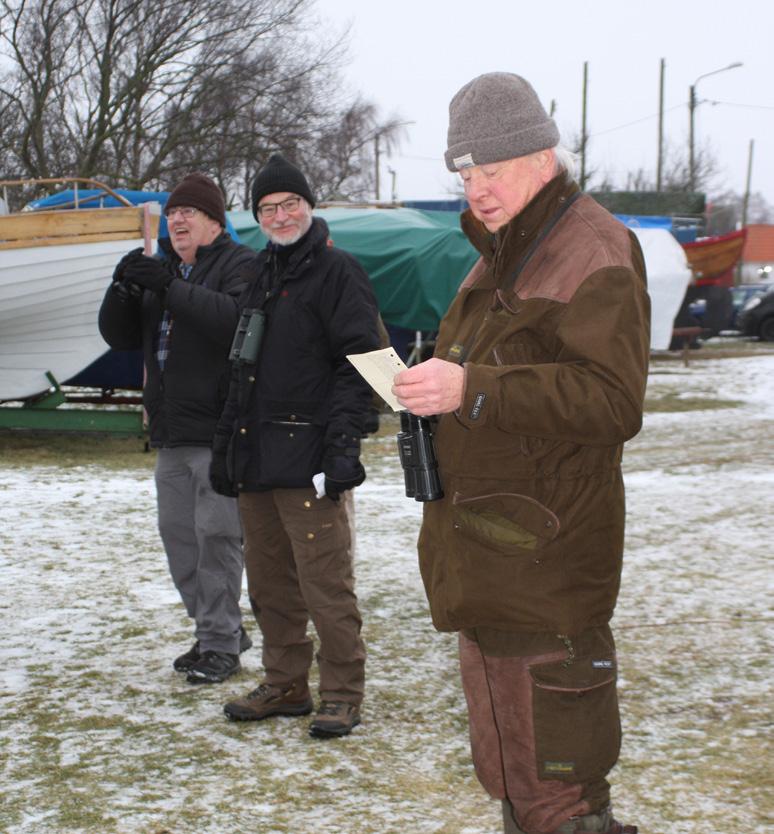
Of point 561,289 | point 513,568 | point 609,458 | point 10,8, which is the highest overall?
point 10,8

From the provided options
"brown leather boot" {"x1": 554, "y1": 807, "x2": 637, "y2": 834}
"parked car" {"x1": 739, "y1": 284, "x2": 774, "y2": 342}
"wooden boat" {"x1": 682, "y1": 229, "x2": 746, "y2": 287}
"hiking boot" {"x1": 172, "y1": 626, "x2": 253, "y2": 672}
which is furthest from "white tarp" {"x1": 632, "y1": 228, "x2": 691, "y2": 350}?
"brown leather boot" {"x1": 554, "y1": 807, "x2": 637, "y2": 834}

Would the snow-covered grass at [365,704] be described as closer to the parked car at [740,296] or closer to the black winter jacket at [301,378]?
the black winter jacket at [301,378]

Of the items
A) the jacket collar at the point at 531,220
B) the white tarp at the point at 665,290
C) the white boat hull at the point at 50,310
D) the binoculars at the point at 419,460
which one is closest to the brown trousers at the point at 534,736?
the binoculars at the point at 419,460

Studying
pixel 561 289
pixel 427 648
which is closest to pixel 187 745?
pixel 427 648

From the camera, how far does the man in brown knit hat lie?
4.49 metres

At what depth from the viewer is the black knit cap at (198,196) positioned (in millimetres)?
4578

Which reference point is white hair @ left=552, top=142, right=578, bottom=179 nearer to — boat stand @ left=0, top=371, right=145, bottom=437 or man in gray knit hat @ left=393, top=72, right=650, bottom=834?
man in gray knit hat @ left=393, top=72, right=650, bottom=834

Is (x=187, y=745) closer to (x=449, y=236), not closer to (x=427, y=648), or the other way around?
(x=427, y=648)

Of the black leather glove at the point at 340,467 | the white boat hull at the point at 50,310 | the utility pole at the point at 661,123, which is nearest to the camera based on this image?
the black leather glove at the point at 340,467

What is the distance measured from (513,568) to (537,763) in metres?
0.42

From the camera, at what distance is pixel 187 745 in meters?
3.95

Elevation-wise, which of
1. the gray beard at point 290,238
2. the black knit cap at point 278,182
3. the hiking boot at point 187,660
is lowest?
the hiking boot at point 187,660

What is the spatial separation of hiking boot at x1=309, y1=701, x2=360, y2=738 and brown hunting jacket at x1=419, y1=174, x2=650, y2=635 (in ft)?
5.45

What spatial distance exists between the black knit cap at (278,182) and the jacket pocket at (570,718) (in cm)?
223
